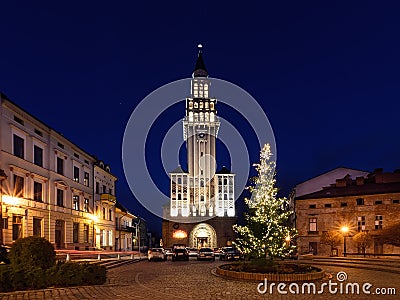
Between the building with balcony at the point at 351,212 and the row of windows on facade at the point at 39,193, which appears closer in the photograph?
the row of windows on facade at the point at 39,193

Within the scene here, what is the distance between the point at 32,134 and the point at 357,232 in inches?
1382

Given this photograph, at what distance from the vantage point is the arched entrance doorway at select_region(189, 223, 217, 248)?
3568 inches

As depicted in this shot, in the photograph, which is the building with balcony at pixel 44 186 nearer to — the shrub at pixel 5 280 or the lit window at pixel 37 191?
the lit window at pixel 37 191

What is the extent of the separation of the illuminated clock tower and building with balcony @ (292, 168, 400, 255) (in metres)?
33.4

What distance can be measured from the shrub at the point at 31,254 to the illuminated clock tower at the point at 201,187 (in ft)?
233

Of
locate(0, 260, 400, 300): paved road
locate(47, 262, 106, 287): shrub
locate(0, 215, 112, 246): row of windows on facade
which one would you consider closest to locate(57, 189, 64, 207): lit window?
locate(0, 215, 112, 246): row of windows on facade

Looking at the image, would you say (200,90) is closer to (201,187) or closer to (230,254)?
(201,187)

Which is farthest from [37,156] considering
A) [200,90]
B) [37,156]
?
[200,90]

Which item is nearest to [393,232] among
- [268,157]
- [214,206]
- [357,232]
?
[357,232]

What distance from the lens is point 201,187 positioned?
95.9 metres

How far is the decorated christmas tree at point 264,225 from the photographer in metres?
26.0

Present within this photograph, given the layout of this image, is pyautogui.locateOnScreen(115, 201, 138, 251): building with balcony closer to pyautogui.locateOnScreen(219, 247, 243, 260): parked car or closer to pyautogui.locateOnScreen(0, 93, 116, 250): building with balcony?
pyautogui.locateOnScreen(0, 93, 116, 250): building with balcony

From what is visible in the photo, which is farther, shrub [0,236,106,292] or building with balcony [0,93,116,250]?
building with balcony [0,93,116,250]

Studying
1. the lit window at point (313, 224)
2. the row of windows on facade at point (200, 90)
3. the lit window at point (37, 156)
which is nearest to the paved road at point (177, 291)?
the lit window at point (37, 156)
